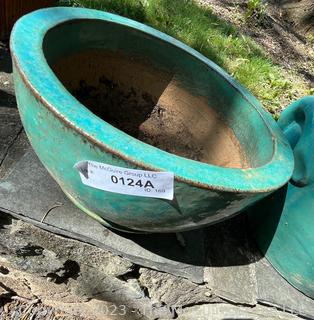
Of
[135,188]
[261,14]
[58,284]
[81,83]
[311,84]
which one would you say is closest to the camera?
[135,188]

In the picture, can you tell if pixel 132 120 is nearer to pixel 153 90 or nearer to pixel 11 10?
pixel 153 90

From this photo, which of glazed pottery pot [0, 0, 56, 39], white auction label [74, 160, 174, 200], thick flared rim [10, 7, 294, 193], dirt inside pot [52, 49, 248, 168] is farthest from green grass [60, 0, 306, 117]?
white auction label [74, 160, 174, 200]

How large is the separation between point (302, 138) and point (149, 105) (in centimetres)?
Result: 59

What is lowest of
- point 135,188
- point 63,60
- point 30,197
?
point 30,197

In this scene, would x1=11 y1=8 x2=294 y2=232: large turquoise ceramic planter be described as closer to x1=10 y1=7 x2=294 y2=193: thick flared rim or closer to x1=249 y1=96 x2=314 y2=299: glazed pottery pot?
x1=10 y1=7 x2=294 y2=193: thick flared rim

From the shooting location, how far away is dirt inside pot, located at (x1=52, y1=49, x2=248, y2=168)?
4.97 ft

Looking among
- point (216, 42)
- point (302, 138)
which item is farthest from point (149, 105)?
point (216, 42)

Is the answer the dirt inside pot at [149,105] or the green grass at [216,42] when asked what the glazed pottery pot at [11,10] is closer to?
the green grass at [216,42]

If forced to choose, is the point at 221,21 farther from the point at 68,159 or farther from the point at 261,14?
the point at 68,159

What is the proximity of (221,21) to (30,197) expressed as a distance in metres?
2.12

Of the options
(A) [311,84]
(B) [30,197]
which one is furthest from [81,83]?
(A) [311,84]

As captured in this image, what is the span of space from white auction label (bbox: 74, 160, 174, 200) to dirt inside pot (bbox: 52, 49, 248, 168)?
53cm

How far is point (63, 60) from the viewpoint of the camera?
1410 mm

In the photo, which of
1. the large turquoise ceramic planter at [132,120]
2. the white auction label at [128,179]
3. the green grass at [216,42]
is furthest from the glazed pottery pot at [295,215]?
the green grass at [216,42]
